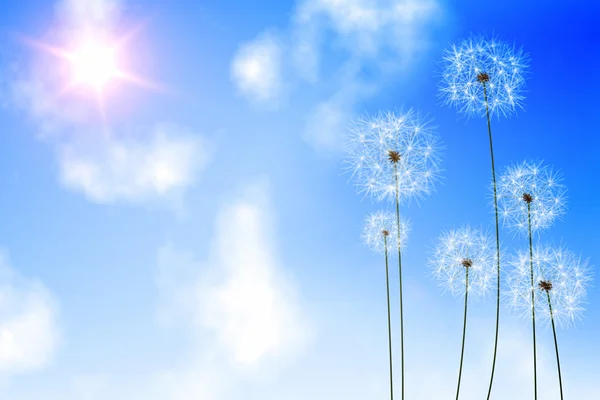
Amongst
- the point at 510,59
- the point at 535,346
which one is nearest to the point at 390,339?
the point at 535,346

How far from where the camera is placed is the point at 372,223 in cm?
842

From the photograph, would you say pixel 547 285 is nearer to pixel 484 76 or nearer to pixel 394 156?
pixel 394 156

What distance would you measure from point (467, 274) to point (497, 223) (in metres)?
1.77

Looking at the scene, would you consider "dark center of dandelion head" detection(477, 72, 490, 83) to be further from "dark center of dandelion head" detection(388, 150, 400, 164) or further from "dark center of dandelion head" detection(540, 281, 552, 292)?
"dark center of dandelion head" detection(540, 281, 552, 292)

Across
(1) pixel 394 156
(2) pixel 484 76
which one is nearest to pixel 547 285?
(1) pixel 394 156

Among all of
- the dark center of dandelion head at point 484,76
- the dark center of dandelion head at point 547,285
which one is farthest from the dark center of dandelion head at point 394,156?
the dark center of dandelion head at point 547,285

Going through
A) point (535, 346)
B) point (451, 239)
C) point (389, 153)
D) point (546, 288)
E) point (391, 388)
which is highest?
point (389, 153)

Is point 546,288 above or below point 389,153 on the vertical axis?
below

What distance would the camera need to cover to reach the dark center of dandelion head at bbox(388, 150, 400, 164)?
744cm

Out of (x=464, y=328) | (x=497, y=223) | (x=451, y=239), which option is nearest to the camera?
(x=497, y=223)

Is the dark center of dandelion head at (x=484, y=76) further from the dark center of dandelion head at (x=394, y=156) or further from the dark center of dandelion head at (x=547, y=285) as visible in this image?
the dark center of dandelion head at (x=547, y=285)

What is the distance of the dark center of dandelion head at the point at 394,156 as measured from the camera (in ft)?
24.4

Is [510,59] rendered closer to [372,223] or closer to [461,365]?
[372,223]

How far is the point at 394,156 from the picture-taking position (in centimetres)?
745
